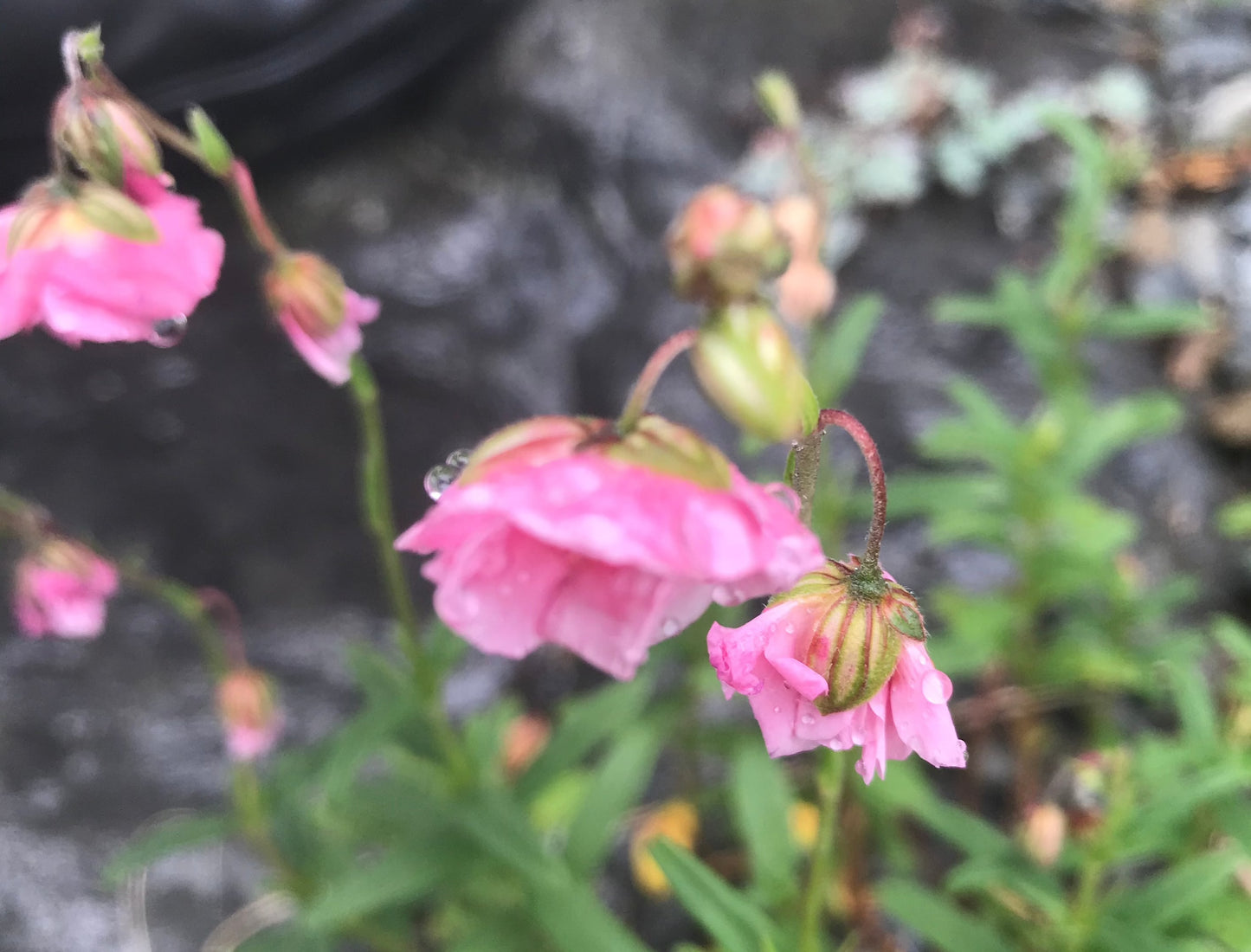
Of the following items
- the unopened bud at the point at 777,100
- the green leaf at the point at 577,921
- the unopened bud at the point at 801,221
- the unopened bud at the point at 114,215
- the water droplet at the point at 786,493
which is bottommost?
the green leaf at the point at 577,921

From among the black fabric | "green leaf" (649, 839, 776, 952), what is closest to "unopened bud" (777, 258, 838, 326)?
"green leaf" (649, 839, 776, 952)

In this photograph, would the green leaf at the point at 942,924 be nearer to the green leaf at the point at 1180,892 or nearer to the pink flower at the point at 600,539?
the green leaf at the point at 1180,892

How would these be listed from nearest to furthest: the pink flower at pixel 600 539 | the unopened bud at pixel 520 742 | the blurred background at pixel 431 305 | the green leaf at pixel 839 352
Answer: the pink flower at pixel 600 539 < the green leaf at pixel 839 352 < the unopened bud at pixel 520 742 < the blurred background at pixel 431 305

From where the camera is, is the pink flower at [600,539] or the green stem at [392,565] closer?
the pink flower at [600,539]

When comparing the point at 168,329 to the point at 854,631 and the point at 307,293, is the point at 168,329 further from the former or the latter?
the point at 854,631

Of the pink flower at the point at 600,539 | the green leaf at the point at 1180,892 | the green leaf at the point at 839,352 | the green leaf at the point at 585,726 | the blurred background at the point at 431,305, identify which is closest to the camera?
the pink flower at the point at 600,539

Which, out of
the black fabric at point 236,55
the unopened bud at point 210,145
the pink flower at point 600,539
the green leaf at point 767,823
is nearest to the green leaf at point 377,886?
the green leaf at point 767,823
